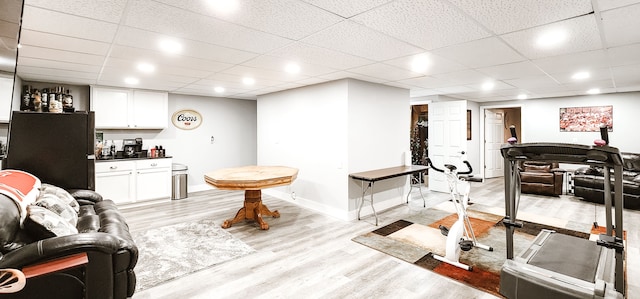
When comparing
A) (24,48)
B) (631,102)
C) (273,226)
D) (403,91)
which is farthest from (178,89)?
(631,102)

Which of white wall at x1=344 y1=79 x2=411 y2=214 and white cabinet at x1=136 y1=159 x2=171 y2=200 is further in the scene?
white cabinet at x1=136 y1=159 x2=171 y2=200

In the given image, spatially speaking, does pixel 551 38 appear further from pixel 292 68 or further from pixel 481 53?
pixel 292 68

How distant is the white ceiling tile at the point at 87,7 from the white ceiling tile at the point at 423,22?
168 cm

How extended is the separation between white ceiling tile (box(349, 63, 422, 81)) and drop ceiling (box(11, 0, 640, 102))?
16 mm

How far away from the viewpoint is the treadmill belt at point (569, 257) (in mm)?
2207

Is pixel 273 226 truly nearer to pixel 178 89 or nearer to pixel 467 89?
pixel 178 89

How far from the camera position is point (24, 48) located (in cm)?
297

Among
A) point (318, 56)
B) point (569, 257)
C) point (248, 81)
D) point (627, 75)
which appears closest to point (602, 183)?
point (627, 75)

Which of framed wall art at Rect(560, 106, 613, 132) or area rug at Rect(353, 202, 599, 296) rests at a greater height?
framed wall art at Rect(560, 106, 613, 132)

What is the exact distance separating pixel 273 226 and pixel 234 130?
156 inches

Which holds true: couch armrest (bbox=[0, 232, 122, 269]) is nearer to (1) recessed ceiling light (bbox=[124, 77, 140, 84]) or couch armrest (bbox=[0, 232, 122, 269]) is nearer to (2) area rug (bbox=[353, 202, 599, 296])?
(2) area rug (bbox=[353, 202, 599, 296])

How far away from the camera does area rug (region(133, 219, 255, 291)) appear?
9.34 ft

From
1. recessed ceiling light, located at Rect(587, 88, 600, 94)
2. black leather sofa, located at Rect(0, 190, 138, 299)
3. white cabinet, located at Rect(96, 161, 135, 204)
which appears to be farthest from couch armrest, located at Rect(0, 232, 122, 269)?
recessed ceiling light, located at Rect(587, 88, 600, 94)

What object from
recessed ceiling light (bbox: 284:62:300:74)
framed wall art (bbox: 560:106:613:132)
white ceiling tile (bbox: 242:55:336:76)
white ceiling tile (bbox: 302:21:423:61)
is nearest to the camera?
white ceiling tile (bbox: 302:21:423:61)
